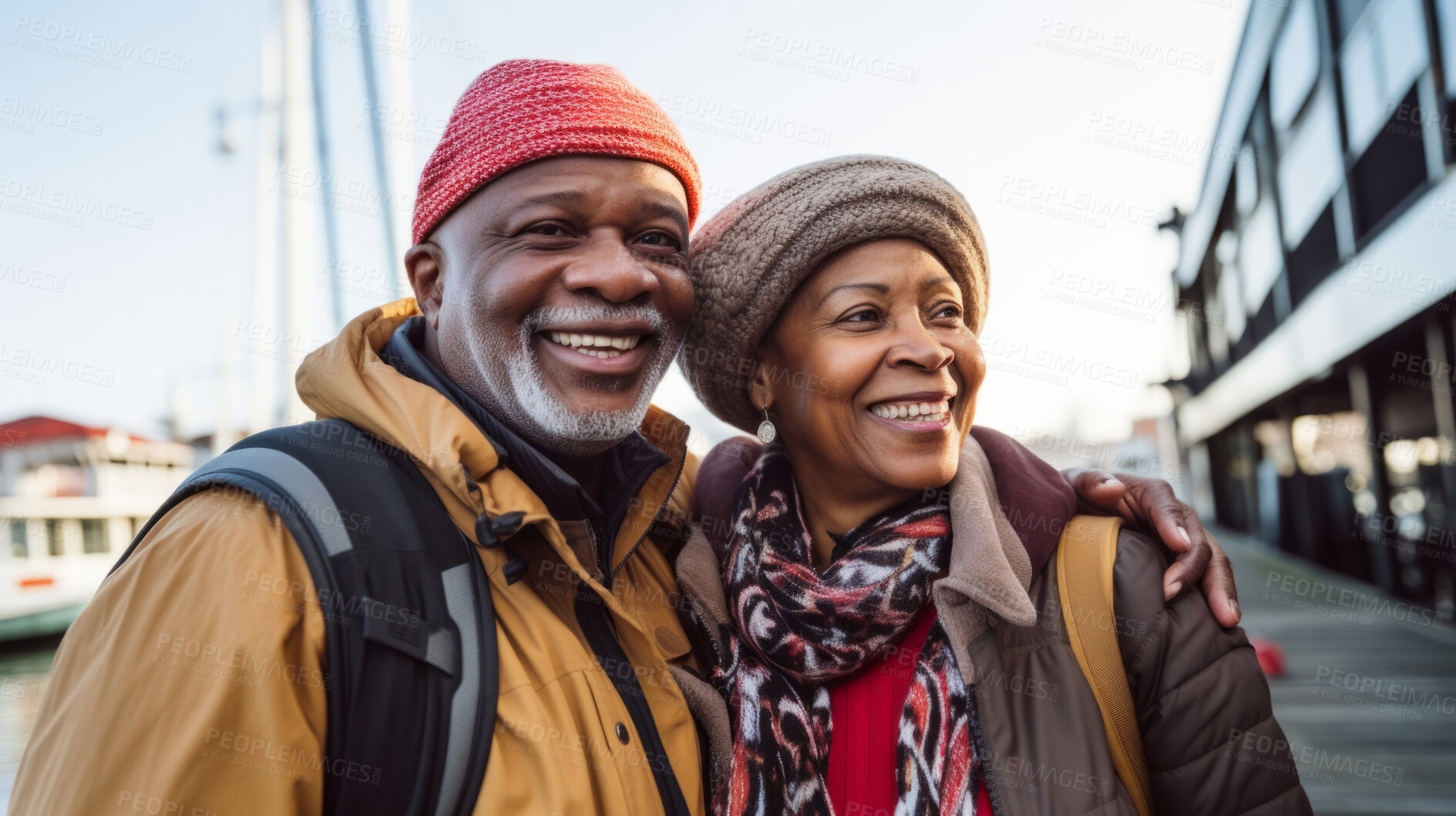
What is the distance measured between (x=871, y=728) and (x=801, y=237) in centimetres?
115

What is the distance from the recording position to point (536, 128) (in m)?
1.92

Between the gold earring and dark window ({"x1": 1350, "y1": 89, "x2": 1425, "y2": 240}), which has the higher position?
dark window ({"x1": 1350, "y1": 89, "x2": 1425, "y2": 240})

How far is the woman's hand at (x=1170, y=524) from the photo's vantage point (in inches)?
67.3

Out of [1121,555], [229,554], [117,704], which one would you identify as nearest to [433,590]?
[229,554]

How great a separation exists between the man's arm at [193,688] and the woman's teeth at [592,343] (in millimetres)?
716

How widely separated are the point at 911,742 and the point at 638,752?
583 millimetres

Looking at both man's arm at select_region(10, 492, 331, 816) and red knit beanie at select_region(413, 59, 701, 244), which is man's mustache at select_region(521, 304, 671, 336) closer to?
red knit beanie at select_region(413, 59, 701, 244)

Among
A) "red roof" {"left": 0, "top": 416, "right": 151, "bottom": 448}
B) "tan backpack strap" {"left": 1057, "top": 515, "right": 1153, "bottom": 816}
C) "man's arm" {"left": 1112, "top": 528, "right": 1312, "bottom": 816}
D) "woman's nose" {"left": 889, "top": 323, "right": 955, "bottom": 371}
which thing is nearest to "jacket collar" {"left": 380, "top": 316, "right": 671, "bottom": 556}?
"woman's nose" {"left": 889, "top": 323, "right": 955, "bottom": 371}

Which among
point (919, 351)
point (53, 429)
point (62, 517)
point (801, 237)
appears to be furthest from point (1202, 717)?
point (53, 429)

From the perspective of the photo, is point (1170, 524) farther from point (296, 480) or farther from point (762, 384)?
point (296, 480)

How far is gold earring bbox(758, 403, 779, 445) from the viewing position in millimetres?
2365

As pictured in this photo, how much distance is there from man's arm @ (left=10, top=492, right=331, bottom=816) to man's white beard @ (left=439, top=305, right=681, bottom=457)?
60 cm

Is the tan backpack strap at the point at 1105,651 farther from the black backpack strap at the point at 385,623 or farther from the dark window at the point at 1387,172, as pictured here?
the dark window at the point at 1387,172

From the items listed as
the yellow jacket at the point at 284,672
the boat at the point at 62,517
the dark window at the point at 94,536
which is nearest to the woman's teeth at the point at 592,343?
the yellow jacket at the point at 284,672
